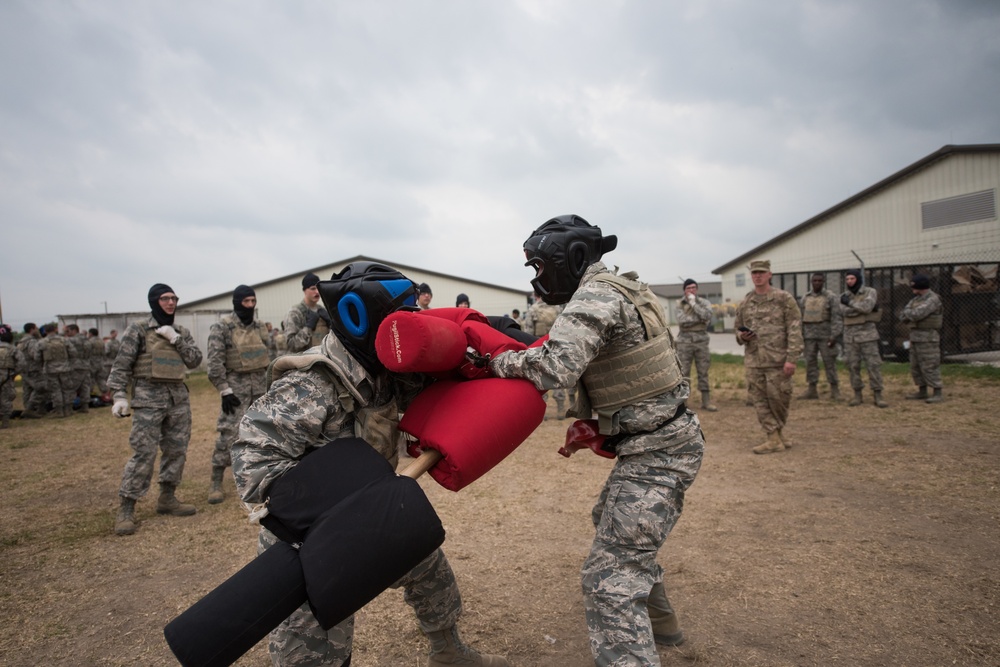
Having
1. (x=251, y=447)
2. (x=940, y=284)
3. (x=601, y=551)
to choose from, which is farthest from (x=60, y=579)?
(x=940, y=284)

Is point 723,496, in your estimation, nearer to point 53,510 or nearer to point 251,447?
point 251,447

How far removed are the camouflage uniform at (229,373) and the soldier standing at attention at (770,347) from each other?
21.5 feet

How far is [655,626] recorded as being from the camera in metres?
3.38

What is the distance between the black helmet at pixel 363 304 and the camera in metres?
2.42

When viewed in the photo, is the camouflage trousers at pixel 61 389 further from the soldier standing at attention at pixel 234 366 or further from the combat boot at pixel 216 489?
the combat boot at pixel 216 489

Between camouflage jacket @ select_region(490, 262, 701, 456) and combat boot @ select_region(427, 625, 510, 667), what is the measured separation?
4.55ft

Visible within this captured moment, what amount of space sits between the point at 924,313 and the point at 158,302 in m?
12.3

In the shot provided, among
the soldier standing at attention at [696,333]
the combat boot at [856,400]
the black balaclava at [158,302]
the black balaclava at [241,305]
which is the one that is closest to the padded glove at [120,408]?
the black balaclava at [158,302]

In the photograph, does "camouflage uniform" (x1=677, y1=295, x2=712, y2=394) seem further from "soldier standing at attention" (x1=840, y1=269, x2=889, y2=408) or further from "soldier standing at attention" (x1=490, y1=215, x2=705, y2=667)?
"soldier standing at attention" (x1=490, y1=215, x2=705, y2=667)

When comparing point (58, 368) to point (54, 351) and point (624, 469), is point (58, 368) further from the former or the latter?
point (624, 469)

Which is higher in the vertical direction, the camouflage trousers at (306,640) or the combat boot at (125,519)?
the camouflage trousers at (306,640)

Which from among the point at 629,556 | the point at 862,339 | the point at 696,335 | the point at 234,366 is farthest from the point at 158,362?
the point at 862,339

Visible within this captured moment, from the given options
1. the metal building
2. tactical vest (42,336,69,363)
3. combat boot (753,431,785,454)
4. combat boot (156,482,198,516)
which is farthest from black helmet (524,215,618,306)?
tactical vest (42,336,69,363)

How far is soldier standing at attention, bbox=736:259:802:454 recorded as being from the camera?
Result: 7.23 m
